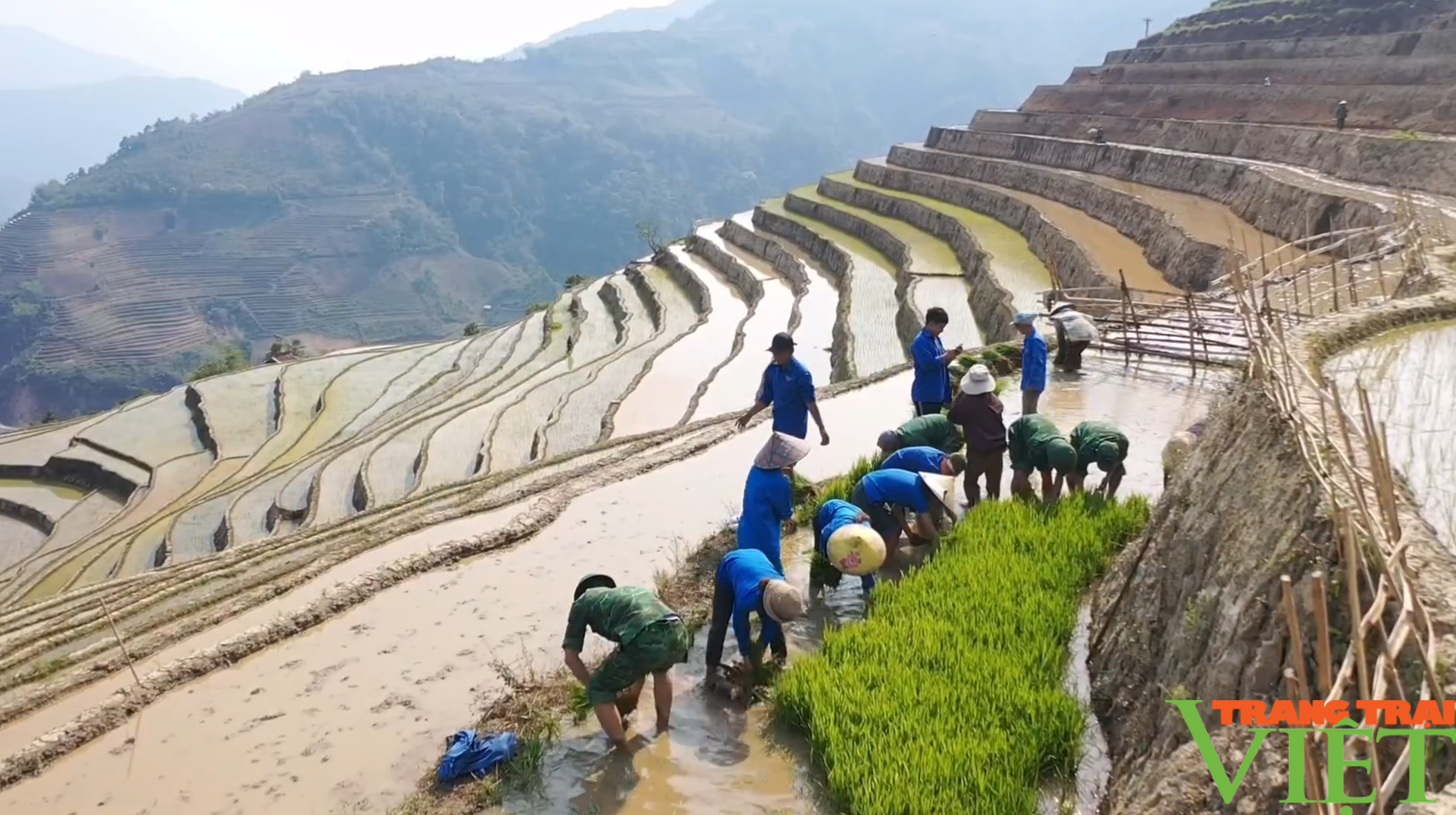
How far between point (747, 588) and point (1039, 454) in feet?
8.75

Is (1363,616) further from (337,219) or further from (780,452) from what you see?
(337,219)

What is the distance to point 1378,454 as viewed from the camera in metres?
2.56

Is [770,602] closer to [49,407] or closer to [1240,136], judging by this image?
[1240,136]

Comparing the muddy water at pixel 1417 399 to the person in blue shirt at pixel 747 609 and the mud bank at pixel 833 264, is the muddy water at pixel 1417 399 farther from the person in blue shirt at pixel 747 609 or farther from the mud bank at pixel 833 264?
the mud bank at pixel 833 264

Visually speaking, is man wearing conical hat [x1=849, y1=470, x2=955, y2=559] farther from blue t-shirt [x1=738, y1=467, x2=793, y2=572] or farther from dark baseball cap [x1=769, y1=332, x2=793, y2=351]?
dark baseball cap [x1=769, y1=332, x2=793, y2=351]

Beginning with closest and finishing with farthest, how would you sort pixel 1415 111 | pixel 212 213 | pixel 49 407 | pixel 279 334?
pixel 1415 111
pixel 49 407
pixel 279 334
pixel 212 213

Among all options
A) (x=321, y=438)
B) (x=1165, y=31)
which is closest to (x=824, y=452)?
(x=321, y=438)

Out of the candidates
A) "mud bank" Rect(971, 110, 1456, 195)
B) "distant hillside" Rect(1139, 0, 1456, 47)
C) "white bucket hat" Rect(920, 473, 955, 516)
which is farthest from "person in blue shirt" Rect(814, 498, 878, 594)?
"distant hillside" Rect(1139, 0, 1456, 47)

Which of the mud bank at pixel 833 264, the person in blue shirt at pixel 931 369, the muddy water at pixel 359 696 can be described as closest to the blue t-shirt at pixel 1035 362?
the person in blue shirt at pixel 931 369

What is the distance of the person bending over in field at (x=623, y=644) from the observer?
13.9 ft

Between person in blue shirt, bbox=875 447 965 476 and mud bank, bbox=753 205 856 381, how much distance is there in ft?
28.4

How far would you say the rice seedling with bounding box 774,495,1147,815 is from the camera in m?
3.88

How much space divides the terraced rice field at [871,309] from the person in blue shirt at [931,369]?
19.4 feet

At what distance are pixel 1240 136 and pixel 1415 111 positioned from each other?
3.55 metres
